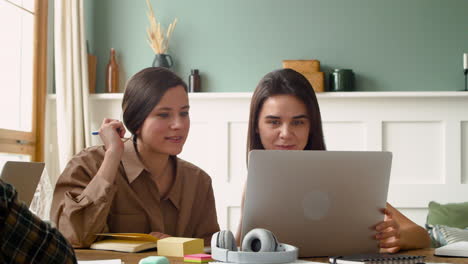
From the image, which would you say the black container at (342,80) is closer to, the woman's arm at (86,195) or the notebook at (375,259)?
the woman's arm at (86,195)

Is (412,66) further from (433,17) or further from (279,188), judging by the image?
(279,188)

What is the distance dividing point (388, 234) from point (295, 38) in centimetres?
285

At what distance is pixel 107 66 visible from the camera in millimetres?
4391

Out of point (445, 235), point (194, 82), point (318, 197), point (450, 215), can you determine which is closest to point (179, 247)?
point (318, 197)

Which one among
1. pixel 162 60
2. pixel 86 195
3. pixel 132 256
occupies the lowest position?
pixel 132 256

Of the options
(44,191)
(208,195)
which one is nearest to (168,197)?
(208,195)

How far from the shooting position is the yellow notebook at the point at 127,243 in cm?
162

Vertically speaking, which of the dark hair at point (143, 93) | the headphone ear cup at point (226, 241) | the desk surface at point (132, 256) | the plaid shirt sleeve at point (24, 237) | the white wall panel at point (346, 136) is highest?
the dark hair at point (143, 93)

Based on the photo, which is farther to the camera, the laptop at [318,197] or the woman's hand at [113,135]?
the woman's hand at [113,135]

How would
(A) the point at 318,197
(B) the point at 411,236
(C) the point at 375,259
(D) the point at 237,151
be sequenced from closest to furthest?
1. (C) the point at 375,259
2. (A) the point at 318,197
3. (B) the point at 411,236
4. (D) the point at 237,151

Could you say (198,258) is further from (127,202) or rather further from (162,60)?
(162,60)

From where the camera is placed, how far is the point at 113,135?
1978 mm

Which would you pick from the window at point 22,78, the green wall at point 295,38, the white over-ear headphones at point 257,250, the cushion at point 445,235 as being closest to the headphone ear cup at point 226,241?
the white over-ear headphones at point 257,250

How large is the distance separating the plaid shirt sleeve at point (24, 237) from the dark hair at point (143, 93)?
120 cm
